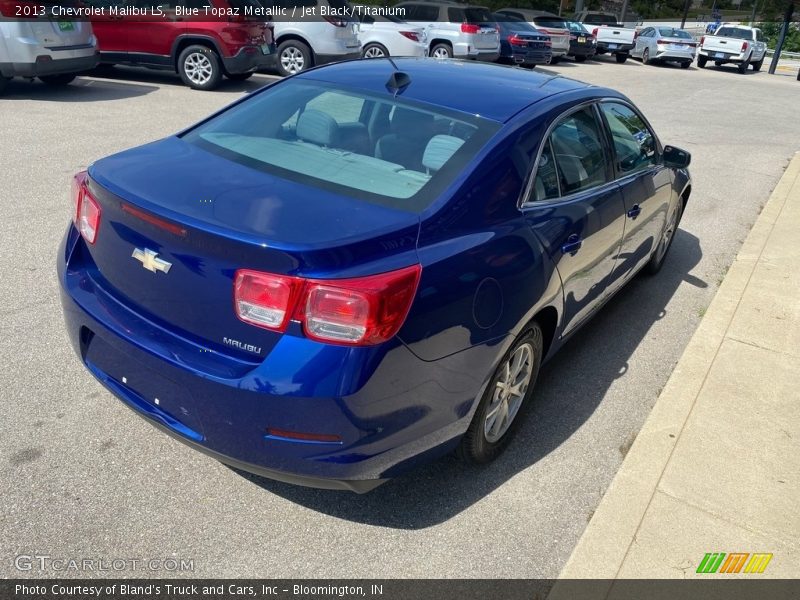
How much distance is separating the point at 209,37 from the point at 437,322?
10.7 metres

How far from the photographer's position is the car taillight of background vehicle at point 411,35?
15.7 meters

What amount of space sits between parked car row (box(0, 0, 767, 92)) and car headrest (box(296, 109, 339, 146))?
815 centimetres

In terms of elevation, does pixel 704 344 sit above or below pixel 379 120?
below

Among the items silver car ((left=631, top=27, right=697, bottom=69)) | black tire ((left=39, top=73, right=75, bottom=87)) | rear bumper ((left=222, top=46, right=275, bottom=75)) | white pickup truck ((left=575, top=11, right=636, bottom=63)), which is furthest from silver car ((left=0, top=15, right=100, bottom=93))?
silver car ((left=631, top=27, right=697, bottom=69))

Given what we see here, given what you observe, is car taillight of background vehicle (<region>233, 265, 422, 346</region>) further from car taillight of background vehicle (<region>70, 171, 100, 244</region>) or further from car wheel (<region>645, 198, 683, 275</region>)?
car wheel (<region>645, 198, 683, 275</region>)

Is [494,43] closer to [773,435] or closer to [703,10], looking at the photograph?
[773,435]

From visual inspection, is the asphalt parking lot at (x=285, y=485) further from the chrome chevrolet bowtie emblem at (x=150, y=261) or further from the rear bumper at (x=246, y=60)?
the rear bumper at (x=246, y=60)

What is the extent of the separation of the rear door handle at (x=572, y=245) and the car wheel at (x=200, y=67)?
394 inches

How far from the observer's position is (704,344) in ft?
15.1

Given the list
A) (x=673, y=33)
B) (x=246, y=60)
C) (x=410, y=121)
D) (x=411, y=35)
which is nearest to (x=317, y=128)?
(x=410, y=121)

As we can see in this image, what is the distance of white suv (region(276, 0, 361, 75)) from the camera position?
43.1 ft

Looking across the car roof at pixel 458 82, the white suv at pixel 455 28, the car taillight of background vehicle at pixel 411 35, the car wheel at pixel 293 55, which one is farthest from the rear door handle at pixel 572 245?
the white suv at pixel 455 28

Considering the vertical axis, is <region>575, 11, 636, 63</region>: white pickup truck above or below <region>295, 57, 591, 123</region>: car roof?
below

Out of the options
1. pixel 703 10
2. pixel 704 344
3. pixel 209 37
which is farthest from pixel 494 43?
pixel 703 10
